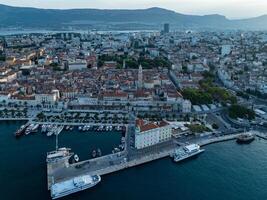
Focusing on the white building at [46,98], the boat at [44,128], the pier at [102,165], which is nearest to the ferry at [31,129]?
the boat at [44,128]

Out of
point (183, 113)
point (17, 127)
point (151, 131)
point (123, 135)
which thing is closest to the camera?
point (151, 131)

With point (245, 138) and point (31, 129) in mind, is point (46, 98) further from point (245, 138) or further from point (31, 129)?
point (245, 138)

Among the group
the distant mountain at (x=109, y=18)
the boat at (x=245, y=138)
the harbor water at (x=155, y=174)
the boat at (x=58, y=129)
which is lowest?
the harbor water at (x=155, y=174)

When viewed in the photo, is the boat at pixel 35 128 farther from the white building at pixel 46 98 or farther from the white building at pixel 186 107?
→ the white building at pixel 186 107

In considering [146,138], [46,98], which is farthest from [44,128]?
[146,138]

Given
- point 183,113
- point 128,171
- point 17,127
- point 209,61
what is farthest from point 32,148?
point 209,61

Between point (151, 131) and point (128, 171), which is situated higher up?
point (151, 131)

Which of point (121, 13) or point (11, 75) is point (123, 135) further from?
point (121, 13)
